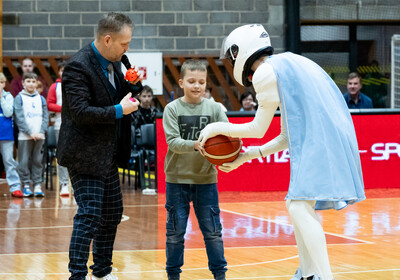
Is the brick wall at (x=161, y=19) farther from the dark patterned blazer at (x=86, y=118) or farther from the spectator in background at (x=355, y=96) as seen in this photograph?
the dark patterned blazer at (x=86, y=118)

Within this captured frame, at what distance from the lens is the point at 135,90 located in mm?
4988

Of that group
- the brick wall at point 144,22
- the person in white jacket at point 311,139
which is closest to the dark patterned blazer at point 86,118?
the person in white jacket at point 311,139

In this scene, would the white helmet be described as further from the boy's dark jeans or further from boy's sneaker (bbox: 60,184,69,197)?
boy's sneaker (bbox: 60,184,69,197)

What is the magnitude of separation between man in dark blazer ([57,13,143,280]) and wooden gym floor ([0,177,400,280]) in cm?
94

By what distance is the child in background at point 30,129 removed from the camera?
10.7 metres

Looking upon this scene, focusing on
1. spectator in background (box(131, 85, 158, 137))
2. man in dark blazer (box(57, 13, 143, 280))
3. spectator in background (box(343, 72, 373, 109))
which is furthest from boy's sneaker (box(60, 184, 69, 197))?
man in dark blazer (box(57, 13, 143, 280))

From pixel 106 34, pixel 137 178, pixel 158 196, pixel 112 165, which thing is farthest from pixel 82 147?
pixel 137 178

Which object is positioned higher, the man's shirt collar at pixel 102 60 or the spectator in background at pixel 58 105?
the man's shirt collar at pixel 102 60

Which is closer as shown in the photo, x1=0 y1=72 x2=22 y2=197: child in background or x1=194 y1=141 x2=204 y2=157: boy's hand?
x1=194 y1=141 x2=204 y2=157: boy's hand

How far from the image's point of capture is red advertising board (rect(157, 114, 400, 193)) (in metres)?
10.8

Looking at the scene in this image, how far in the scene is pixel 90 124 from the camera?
15.2ft

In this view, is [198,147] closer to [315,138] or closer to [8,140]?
[315,138]

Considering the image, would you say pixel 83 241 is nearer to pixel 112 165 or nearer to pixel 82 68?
pixel 112 165

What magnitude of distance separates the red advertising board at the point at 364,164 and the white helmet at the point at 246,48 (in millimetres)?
6074
